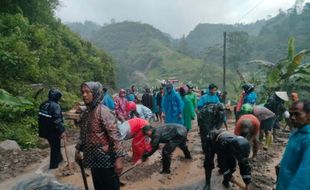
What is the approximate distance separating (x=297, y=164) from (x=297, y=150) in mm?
115

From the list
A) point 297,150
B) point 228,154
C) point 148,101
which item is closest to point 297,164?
point 297,150

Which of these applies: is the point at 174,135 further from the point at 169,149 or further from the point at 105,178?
the point at 105,178

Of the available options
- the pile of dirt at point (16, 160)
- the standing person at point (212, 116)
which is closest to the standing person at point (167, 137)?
the standing person at point (212, 116)

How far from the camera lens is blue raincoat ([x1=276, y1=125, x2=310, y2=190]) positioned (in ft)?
8.56

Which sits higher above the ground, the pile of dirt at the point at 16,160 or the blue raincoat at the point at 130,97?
the blue raincoat at the point at 130,97

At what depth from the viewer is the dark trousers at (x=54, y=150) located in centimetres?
677

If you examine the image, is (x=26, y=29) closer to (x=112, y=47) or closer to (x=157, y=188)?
(x=157, y=188)

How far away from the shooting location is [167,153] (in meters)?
6.71

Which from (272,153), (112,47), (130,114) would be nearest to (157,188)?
(272,153)

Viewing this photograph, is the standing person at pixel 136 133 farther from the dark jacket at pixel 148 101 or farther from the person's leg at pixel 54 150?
the dark jacket at pixel 148 101

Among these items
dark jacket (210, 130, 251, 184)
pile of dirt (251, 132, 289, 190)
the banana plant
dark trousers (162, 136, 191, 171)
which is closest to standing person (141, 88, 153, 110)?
the banana plant

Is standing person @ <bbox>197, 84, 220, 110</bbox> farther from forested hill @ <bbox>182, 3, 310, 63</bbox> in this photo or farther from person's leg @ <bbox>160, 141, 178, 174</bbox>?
forested hill @ <bbox>182, 3, 310, 63</bbox>

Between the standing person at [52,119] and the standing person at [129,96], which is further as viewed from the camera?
the standing person at [129,96]

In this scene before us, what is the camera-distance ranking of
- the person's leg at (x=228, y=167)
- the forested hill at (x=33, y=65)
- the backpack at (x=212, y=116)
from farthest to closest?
the forested hill at (x=33, y=65) < the backpack at (x=212, y=116) < the person's leg at (x=228, y=167)
